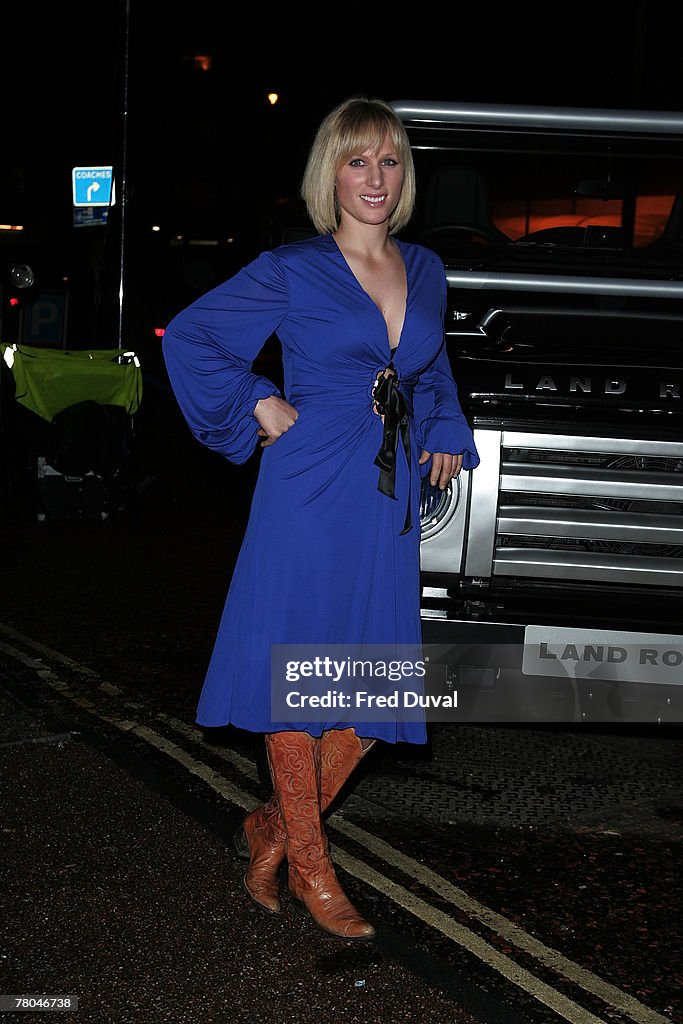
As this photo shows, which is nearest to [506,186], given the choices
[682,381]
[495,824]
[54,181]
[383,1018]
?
[682,381]

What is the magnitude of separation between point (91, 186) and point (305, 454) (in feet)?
72.9

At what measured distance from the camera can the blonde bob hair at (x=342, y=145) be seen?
3.35 m

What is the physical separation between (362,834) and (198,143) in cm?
4877

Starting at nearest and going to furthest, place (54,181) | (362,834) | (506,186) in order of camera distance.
Result: (362,834)
(506,186)
(54,181)

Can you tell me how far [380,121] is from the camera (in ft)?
11.0

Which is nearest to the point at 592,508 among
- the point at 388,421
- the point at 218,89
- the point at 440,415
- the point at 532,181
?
the point at 440,415

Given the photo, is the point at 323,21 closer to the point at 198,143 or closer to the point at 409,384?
the point at 198,143

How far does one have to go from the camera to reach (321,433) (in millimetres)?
3365

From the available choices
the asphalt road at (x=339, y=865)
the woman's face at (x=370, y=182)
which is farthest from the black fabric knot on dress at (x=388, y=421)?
the asphalt road at (x=339, y=865)

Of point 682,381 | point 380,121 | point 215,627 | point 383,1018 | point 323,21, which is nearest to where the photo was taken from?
point 383,1018

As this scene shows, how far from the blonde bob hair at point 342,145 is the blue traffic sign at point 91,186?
21.5 m

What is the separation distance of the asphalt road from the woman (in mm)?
296

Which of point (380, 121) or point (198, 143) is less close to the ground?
point (198, 143)

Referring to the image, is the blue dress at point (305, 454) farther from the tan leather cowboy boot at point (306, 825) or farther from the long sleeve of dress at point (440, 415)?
the long sleeve of dress at point (440, 415)
